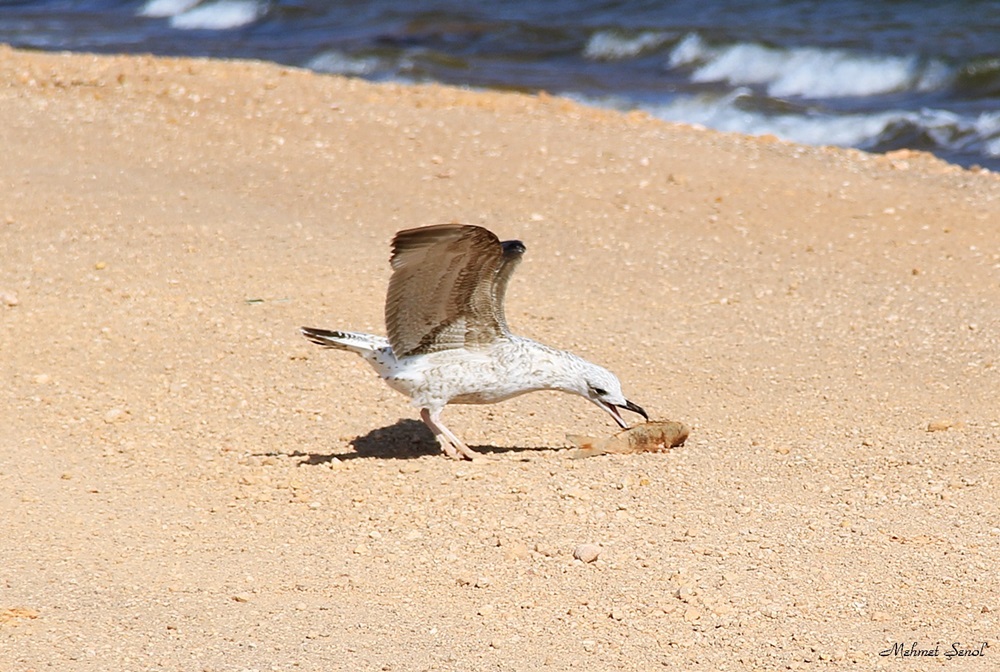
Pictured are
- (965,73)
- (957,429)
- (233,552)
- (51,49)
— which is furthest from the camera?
(51,49)

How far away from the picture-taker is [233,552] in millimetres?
5809

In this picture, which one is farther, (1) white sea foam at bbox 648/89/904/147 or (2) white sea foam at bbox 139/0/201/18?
(2) white sea foam at bbox 139/0/201/18

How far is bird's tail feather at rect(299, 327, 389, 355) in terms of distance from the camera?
21.5ft

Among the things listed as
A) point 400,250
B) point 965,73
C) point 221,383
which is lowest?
point 965,73

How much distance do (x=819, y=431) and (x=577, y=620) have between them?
108 inches

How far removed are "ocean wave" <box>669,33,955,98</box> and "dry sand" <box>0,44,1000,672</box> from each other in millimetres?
8391

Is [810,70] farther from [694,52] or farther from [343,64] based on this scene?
[343,64]

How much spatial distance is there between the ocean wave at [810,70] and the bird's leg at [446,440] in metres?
16.7

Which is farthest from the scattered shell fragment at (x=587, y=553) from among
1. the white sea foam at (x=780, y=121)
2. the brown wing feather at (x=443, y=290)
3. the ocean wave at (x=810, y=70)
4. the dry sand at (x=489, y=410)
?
the ocean wave at (x=810, y=70)

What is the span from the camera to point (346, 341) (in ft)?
21.9

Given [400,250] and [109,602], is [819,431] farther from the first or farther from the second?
[109,602]

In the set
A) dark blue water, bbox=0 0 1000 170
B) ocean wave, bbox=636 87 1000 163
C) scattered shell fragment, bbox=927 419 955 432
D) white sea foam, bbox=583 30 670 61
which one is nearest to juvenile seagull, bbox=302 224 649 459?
scattered shell fragment, bbox=927 419 955 432

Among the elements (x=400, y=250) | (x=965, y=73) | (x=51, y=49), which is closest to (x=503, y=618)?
(x=400, y=250)

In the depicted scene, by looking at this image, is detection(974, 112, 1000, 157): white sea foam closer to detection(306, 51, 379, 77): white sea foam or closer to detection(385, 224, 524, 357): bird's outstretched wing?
detection(306, 51, 379, 77): white sea foam
